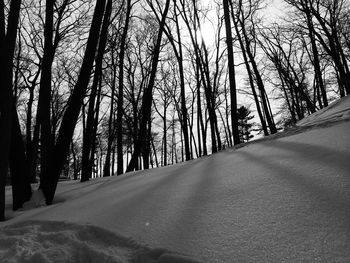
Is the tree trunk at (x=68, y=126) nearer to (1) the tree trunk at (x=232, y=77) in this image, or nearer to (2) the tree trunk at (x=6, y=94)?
(2) the tree trunk at (x=6, y=94)

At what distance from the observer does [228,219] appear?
6.33ft

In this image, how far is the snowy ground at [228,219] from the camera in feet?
5.05

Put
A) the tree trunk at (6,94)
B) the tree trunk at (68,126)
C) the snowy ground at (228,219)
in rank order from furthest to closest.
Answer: the tree trunk at (68,126)
the tree trunk at (6,94)
the snowy ground at (228,219)

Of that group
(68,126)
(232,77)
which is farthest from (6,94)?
(232,77)

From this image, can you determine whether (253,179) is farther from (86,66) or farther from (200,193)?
(86,66)

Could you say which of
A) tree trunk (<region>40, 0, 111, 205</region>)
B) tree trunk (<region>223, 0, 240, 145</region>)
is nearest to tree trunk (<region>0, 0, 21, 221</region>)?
tree trunk (<region>40, 0, 111, 205</region>)

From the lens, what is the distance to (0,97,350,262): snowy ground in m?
1.54

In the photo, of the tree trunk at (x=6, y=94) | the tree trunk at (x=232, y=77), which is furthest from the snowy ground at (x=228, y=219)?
the tree trunk at (x=232, y=77)

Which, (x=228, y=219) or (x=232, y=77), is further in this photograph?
(x=232, y=77)

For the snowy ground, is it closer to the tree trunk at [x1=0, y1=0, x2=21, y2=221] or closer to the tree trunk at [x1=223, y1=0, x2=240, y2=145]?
the tree trunk at [x1=0, y1=0, x2=21, y2=221]

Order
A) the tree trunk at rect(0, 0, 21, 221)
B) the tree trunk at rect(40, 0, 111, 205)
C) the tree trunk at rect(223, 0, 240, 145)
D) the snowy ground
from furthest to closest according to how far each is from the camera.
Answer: the tree trunk at rect(223, 0, 240, 145)
the tree trunk at rect(40, 0, 111, 205)
the tree trunk at rect(0, 0, 21, 221)
the snowy ground

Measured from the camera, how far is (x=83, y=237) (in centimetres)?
235

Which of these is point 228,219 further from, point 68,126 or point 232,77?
point 232,77

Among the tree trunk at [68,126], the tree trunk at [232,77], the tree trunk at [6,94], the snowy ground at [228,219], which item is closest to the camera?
the snowy ground at [228,219]
